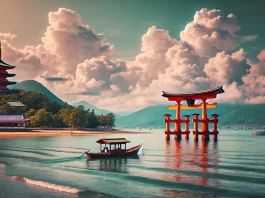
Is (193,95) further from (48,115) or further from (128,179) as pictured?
(48,115)

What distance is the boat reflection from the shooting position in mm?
27766

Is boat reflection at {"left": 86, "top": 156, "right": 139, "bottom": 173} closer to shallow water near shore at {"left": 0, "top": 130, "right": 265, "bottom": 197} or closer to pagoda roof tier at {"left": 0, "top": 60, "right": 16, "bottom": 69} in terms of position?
shallow water near shore at {"left": 0, "top": 130, "right": 265, "bottom": 197}

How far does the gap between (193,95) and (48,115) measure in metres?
60.0

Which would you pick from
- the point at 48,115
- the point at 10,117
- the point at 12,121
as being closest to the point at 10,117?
the point at 10,117

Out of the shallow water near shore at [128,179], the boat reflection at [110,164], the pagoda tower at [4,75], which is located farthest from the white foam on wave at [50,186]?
the pagoda tower at [4,75]

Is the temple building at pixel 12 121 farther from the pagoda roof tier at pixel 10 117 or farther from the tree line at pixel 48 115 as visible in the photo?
the tree line at pixel 48 115

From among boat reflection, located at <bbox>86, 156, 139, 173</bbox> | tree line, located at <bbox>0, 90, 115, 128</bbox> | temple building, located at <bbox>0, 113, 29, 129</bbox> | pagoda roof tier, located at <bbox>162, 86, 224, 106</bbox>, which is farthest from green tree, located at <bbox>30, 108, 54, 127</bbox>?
boat reflection, located at <bbox>86, 156, 139, 173</bbox>

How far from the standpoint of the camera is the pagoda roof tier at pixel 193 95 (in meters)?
59.1

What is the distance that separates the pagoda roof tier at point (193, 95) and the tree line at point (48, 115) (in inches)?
2114

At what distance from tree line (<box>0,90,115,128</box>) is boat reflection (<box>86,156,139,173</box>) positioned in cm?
7421

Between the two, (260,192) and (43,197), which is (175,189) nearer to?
(260,192)

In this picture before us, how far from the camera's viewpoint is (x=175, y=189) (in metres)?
19.7

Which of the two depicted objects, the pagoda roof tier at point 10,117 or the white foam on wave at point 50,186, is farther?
the pagoda roof tier at point 10,117

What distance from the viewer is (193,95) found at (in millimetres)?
63656
